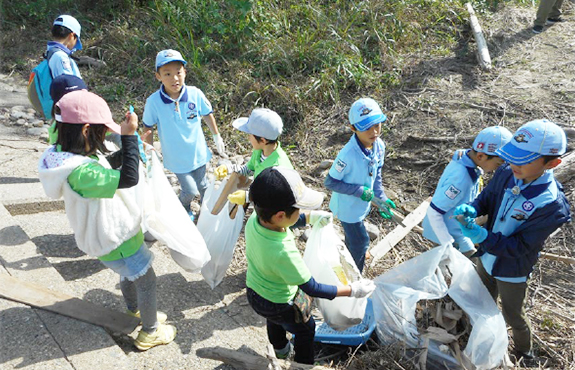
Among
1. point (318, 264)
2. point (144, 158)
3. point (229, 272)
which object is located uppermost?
point (144, 158)

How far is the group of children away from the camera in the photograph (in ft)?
8.02

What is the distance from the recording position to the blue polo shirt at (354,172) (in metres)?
3.37

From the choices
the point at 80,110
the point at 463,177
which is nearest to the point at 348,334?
the point at 463,177

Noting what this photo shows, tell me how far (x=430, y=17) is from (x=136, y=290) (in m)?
6.22

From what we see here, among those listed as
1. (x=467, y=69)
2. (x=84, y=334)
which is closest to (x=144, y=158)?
(x=84, y=334)

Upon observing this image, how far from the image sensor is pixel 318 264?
3.08m

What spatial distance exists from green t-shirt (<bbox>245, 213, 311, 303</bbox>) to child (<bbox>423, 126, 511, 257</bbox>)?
117 centimetres

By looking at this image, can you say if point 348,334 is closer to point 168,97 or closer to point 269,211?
point 269,211

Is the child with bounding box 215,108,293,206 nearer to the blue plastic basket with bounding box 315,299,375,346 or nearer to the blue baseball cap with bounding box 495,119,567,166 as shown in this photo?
the blue plastic basket with bounding box 315,299,375,346

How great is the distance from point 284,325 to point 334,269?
502 millimetres

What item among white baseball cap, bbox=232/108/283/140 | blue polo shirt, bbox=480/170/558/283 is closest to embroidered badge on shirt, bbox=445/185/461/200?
blue polo shirt, bbox=480/170/558/283

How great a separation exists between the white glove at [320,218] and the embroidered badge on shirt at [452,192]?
771 mm

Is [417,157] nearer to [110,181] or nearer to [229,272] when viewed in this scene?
[229,272]

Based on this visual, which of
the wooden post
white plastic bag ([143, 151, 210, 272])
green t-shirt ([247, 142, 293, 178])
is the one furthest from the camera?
the wooden post
